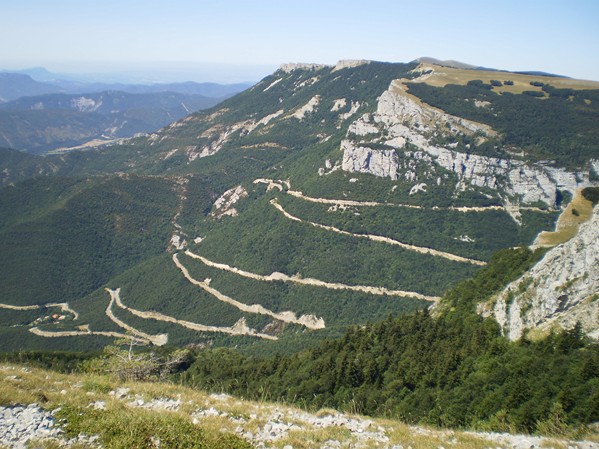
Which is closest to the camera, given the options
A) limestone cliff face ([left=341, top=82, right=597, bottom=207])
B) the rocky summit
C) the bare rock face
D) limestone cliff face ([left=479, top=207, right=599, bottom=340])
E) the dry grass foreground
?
the dry grass foreground

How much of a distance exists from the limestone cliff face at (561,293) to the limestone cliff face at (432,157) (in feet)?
313

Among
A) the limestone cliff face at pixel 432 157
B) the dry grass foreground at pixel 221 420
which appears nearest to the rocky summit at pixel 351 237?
the limestone cliff face at pixel 432 157

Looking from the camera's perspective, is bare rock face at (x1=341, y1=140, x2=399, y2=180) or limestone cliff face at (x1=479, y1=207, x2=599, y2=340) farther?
bare rock face at (x1=341, y1=140, x2=399, y2=180)

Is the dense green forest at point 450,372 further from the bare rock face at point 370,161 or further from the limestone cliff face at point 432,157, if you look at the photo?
the bare rock face at point 370,161

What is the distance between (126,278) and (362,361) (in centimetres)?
13078

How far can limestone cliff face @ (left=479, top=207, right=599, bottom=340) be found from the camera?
109 ft

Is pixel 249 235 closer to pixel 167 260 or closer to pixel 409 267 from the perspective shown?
pixel 167 260

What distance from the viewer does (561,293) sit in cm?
3562

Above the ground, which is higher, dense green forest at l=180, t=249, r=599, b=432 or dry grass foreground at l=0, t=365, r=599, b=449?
dry grass foreground at l=0, t=365, r=599, b=449

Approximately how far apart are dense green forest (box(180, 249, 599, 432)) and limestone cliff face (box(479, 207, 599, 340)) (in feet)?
5.53

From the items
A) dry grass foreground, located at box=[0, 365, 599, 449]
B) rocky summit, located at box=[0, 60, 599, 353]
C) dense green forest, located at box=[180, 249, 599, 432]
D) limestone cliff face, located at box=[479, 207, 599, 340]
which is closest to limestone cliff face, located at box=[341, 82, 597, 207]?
rocky summit, located at box=[0, 60, 599, 353]

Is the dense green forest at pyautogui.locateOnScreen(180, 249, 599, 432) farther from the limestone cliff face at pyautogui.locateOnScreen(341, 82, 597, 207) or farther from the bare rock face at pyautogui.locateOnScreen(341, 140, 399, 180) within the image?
the bare rock face at pyautogui.locateOnScreen(341, 140, 399, 180)

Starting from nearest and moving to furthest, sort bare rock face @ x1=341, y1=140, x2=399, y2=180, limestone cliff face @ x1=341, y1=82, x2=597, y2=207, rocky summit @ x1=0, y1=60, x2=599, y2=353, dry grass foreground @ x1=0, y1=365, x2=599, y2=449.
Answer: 1. dry grass foreground @ x1=0, y1=365, x2=599, y2=449
2. rocky summit @ x1=0, y1=60, x2=599, y2=353
3. limestone cliff face @ x1=341, y1=82, x2=597, y2=207
4. bare rock face @ x1=341, y1=140, x2=399, y2=180

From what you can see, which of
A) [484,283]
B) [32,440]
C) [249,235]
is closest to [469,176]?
[249,235]
